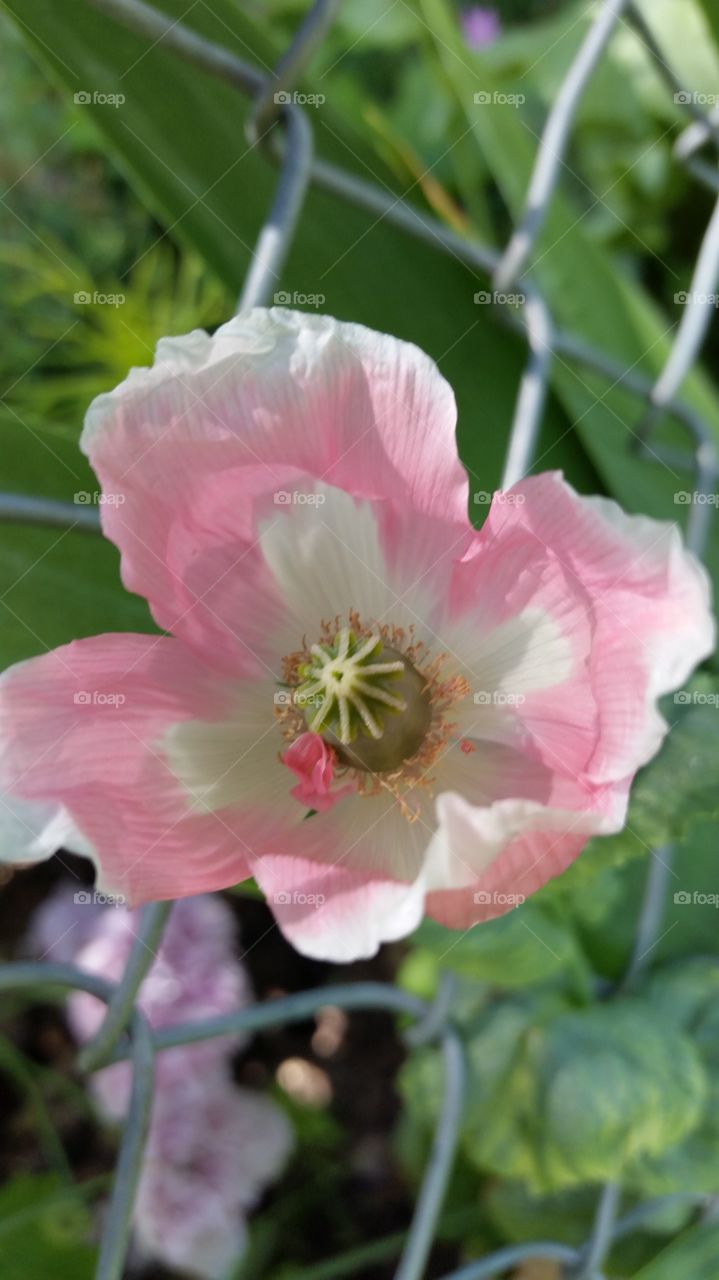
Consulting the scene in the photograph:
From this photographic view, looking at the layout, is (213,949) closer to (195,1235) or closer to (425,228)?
(195,1235)

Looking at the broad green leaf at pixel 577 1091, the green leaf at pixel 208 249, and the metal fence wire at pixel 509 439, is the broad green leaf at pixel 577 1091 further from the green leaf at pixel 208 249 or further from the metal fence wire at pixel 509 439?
the green leaf at pixel 208 249

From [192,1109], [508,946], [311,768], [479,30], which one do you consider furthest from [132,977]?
[479,30]

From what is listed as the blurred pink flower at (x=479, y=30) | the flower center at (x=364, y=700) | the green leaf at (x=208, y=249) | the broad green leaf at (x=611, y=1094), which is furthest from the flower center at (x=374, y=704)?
the blurred pink flower at (x=479, y=30)

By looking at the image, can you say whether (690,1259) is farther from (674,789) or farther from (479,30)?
(479,30)

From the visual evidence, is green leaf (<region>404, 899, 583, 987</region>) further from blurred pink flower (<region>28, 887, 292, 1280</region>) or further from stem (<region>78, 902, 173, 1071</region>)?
blurred pink flower (<region>28, 887, 292, 1280</region>)

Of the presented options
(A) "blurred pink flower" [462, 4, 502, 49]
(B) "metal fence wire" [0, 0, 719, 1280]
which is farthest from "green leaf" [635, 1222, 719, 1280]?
(A) "blurred pink flower" [462, 4, 502, 49]

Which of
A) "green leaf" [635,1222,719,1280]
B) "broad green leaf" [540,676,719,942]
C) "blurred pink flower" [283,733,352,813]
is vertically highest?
"blurred pink flower" [283,733,352,813]
